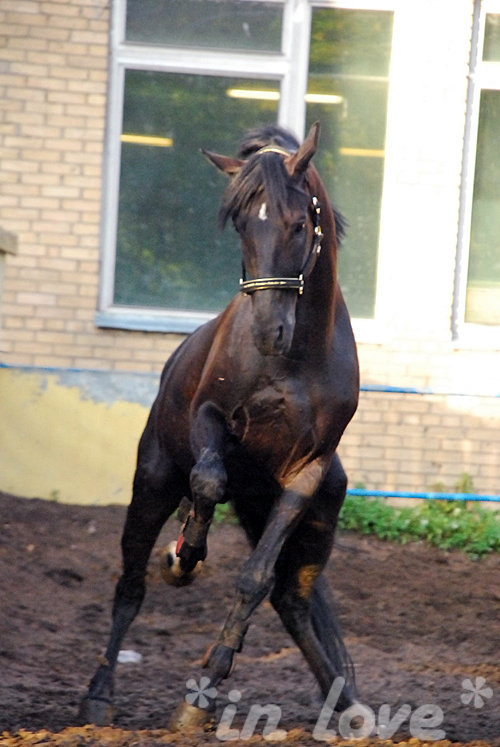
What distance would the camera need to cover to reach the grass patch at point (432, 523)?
8.05 metres

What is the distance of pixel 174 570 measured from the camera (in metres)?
4.94

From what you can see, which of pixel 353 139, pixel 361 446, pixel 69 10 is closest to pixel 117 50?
pixel 69 10

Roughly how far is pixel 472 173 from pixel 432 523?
2.73m

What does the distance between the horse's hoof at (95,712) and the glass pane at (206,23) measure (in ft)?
17.6

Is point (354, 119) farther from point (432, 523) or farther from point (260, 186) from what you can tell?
point (260, 186)

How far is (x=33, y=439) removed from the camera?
847cm

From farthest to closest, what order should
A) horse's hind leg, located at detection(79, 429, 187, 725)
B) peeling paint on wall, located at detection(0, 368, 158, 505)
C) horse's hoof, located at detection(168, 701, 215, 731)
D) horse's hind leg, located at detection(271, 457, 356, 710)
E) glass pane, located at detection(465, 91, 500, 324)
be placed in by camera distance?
glass pane, located at detection(465, 91, 500, 324) → peeling paint on wall, located at detection(0, 368, 158, 505) → horse's hind leg, located at detection(79, 429, 187, 725) → horse's hind leg, located at detection(271, 457, 356, 710) → horse's hoof, located at detection(168, 701, 215, 731)

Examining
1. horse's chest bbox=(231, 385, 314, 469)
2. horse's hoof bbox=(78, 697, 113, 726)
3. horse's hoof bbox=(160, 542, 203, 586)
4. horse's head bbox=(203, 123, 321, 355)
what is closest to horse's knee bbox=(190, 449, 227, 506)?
horse's chest bbox=(231, 385, 314, 469)

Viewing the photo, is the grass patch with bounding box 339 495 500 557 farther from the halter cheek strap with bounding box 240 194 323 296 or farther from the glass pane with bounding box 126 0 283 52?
the halter cheek strap with bounding box 240 194 323 296

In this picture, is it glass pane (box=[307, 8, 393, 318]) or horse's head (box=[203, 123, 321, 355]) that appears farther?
glass pane (box=[307, 8, 393, 318])

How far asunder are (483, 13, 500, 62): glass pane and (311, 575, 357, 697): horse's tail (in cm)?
515

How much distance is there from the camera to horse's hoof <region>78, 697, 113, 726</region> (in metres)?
4.86

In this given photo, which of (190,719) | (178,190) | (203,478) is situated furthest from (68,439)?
(203,478)

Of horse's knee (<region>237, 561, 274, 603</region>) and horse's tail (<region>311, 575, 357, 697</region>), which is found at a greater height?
horse's knee (<region>237, 561, 274, 603</region>)
